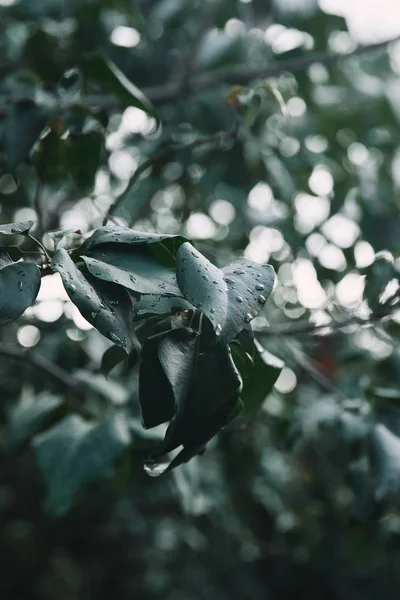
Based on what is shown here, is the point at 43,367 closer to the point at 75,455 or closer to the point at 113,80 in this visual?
the point at 75,455

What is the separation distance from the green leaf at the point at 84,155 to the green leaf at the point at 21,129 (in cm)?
9

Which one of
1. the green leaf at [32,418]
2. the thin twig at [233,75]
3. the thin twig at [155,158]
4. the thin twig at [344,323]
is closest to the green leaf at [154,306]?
the thin twig at [155,158]

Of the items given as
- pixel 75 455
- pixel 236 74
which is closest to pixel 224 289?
pixel 75 455

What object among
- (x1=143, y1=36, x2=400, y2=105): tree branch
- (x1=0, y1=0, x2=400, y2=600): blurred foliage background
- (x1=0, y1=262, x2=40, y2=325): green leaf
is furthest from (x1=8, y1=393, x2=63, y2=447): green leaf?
(x1=143, y1=36, x2=400, y2=105): tree branch

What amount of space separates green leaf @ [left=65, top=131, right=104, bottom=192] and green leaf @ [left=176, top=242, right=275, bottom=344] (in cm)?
61

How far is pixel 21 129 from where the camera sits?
3.11ft

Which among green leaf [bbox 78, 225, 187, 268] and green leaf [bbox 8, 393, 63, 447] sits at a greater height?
green leaf [bbox 78, 225, 187, 268]

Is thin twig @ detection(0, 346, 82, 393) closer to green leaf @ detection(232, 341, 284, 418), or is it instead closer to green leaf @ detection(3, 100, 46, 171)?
green leaf @ detection(3, 100, 46, 171)

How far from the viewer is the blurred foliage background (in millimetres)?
977

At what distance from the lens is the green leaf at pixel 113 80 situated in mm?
928

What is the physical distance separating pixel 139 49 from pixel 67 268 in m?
1.35

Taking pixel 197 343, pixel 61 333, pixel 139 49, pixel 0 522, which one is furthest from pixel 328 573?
pixel 197 343

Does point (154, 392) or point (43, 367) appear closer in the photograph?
point (154, 392)

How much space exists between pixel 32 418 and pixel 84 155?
43 cm
